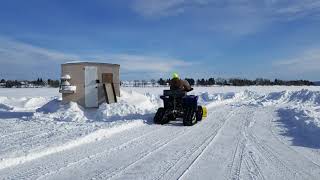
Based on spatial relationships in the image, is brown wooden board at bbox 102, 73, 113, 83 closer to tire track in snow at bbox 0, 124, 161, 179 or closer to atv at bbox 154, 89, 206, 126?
atv at bbox 154, 89, 206, 126

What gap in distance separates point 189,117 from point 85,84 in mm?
6699

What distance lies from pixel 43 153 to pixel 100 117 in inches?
338

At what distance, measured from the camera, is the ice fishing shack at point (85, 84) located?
64.4 ft

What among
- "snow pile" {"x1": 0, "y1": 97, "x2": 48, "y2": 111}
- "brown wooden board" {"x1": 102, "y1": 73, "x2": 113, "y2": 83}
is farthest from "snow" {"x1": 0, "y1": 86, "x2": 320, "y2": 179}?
"snow pile" {"x1": 0, "y1": 97, "x2": 48, "y2": 111}

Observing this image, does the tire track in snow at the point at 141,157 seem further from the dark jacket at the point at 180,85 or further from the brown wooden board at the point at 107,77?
the brown wooden board at the point at 107,77

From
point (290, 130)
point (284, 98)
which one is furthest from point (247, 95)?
point (290, 130)

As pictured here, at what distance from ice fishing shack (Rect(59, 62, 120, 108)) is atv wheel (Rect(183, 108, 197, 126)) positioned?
5666mm

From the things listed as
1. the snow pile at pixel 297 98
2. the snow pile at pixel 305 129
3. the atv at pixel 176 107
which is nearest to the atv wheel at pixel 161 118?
the atv at pixel 176 107

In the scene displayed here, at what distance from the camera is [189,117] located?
1482 centimetres

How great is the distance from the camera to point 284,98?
3262 cm

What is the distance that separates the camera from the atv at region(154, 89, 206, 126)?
15310mm

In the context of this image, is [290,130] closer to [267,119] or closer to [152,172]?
[267,119]

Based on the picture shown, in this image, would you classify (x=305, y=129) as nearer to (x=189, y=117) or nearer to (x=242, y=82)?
(x=189, y=117)

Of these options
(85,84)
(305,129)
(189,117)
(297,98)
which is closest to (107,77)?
(85,84)
